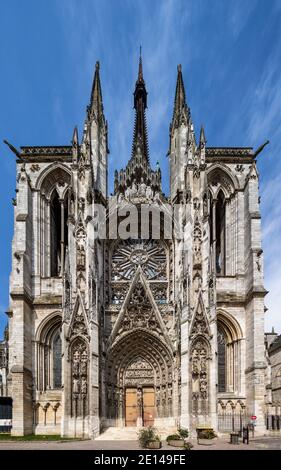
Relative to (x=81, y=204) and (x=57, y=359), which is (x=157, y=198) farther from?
(x=57, y=359)

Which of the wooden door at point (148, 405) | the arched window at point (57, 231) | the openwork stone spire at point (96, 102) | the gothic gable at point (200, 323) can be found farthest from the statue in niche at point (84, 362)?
the openwork stone spire at point (96, 102)

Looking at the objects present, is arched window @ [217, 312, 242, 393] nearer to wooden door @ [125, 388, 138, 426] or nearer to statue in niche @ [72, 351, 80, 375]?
wooden door @ [125, 388, 138, 426]

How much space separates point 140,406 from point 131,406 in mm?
609

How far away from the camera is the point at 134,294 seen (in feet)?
97.3

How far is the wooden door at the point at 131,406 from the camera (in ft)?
95.5

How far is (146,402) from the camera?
29.6 metres

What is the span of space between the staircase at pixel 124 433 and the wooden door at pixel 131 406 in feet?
2.17

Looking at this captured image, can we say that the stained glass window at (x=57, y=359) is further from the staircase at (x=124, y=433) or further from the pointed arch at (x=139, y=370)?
the staircase at (x=124, y=433)

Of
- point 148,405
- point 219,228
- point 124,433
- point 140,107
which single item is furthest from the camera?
point 140,107

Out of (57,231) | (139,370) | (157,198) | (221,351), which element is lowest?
(139,370)

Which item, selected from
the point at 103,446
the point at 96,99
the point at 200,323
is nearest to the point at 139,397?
the point at 200,323

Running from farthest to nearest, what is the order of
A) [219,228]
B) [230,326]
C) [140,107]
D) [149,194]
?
[140,107] < [219,228] < [149,194] < [230,326]

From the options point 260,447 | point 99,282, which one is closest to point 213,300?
point 99,282
